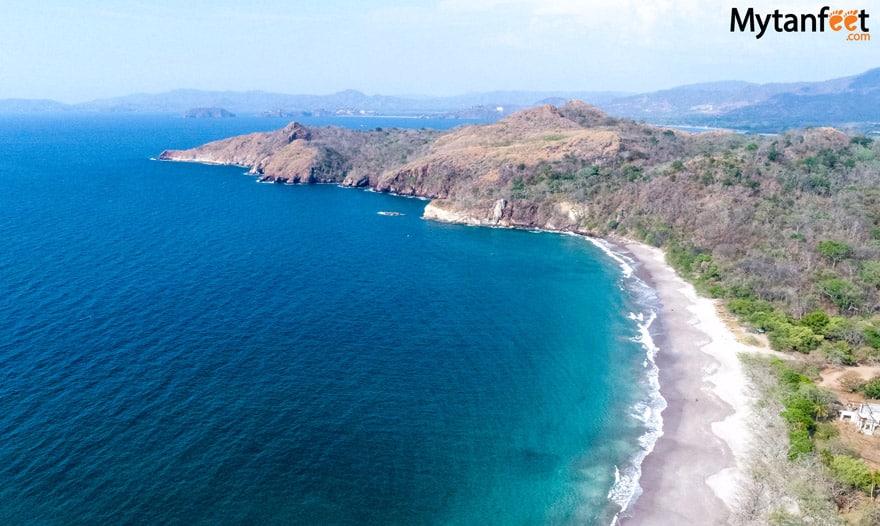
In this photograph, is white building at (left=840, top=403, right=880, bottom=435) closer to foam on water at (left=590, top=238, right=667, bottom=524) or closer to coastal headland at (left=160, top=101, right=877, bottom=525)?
coastal headland at (left=160, top=101, right=877, bottom=525)

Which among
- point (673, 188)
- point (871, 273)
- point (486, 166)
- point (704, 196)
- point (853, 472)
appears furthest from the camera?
point (486, 166)

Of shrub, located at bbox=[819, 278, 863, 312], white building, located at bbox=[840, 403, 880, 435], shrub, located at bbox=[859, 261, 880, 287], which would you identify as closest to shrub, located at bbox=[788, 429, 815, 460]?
white building, located at bbox=[840, 403, 880, 435]

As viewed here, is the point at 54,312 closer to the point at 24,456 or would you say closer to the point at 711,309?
the point at 24,456

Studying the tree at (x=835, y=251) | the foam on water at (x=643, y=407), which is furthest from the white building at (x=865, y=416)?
the tree at (x=835, y=251)

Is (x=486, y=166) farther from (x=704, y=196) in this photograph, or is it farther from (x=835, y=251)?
(x=835, y=251)

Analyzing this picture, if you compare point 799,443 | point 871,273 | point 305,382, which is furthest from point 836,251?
point 305,382

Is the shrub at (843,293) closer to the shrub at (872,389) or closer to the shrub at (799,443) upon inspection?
the shrub at (872,389)

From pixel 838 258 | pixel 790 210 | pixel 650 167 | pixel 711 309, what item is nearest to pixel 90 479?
pixel 711 309

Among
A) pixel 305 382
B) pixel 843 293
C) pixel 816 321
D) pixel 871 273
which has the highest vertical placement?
pixel 871 273
